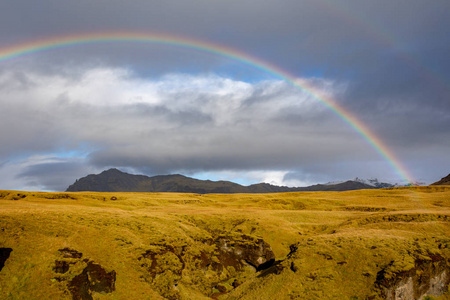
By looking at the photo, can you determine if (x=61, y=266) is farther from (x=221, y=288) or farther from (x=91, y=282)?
(x=221, y=288)

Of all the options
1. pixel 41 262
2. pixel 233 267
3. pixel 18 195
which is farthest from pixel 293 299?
pixel 18 195

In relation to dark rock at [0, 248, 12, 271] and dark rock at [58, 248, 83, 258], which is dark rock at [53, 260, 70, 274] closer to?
dark rock at [58, 248, 83, 258]

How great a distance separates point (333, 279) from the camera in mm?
30109

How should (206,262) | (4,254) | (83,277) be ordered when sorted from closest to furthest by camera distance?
1. (4,254)
2. (83,277)
3. (206,262)

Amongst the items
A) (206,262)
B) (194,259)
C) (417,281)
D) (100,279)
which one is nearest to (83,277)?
(100,279)

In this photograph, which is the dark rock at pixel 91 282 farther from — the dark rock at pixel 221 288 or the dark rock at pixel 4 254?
the dark rock at pixel 221 288

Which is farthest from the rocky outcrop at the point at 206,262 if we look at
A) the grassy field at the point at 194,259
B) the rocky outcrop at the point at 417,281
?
the rocky outcrop at the point at 417,281

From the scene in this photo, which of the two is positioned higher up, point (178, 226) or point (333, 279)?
point (178, 226)

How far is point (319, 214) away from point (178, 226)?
32.1 meters

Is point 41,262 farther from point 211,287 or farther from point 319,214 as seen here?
point 319,214

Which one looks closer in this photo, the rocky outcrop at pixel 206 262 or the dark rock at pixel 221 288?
the rocky outcrop at pixel 206 262

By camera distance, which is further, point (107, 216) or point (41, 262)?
point (107, 216)

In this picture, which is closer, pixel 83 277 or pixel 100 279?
pixel 83 277

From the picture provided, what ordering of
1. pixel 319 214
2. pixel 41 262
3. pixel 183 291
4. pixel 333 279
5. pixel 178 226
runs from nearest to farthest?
pixel 41 262
pixel 333 279
pixel 183 291
pixel 178 226
pixel 319 214
